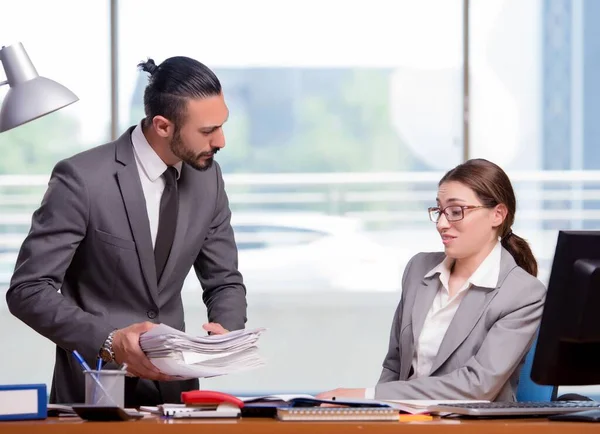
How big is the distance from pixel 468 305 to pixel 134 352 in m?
0.97

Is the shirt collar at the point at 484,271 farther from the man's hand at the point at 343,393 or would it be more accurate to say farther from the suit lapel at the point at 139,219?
the suit lapel at the point at 139,219

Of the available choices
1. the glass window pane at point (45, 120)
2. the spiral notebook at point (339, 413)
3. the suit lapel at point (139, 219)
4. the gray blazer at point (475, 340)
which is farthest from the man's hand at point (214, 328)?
the glass window pane at point (45, 120)

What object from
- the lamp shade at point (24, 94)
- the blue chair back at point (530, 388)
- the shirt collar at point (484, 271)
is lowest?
the blue chair back at point (530, 388)

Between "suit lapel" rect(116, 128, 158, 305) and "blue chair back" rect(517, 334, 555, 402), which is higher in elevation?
"suit lapel" rect(116, 128, 158, 305)

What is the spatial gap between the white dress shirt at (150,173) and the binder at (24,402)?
0.77 m

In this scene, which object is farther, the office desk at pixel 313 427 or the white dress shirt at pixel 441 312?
the white dress shirt at pixel 441 312

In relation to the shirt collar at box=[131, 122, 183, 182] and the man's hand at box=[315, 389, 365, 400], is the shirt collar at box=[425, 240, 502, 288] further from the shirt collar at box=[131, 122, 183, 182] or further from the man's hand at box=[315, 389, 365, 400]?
the shirt collar at box=[131, 122, 183, 182]

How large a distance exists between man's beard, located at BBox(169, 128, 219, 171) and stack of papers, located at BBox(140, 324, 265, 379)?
582 millimetres

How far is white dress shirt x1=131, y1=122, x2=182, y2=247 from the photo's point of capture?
2854 millimetres

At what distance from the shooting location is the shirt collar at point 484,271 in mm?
2902

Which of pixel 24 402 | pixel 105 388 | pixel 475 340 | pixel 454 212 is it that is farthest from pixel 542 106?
pixel 24 402

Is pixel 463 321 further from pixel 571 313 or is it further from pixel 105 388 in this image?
pixel 105 388

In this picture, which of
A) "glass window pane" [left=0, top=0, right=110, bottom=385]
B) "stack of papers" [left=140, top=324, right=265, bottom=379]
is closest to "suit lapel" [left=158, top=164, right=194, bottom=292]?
"stack of papers" [left=140, top=324, right=265, bottom=379]

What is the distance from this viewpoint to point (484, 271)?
2.93 m
